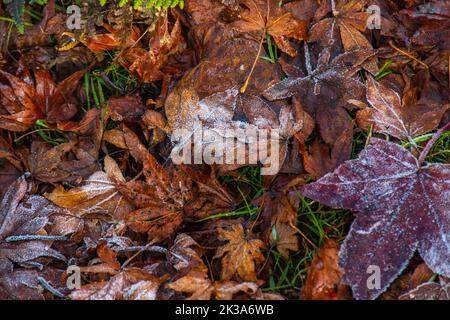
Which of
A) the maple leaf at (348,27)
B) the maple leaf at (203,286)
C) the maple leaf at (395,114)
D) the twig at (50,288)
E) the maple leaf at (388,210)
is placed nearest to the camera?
the maple leaf at (388,210)

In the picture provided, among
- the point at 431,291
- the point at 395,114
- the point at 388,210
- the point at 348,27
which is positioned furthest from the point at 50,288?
the point at 348,27

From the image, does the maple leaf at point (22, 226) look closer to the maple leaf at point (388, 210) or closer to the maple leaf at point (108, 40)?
the maple leaf at point (108, 40)

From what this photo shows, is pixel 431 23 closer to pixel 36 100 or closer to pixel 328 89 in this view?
pixel 328 89

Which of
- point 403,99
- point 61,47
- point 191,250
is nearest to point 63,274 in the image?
point 191,250

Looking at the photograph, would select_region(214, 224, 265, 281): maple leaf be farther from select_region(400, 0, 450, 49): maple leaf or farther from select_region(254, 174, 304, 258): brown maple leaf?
select_region(400, 0, 450, 49): maple leaf

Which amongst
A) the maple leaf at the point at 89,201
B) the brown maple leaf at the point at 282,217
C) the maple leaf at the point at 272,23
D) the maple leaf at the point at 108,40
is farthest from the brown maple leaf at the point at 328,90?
the maple leaf at the point at 89,201
